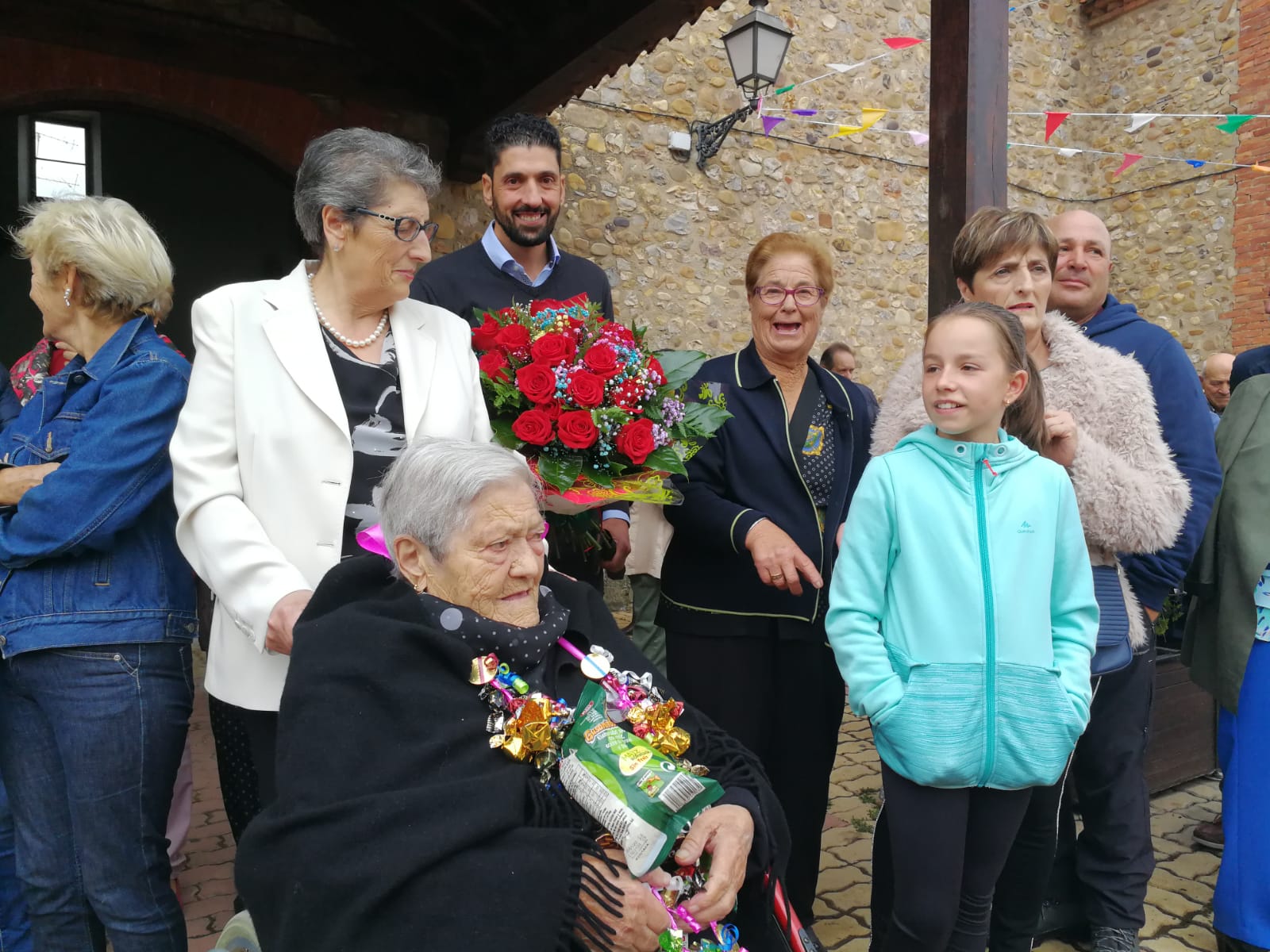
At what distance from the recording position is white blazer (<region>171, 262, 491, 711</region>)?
6.31 ft

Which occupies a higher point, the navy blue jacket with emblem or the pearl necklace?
the pearl necklace

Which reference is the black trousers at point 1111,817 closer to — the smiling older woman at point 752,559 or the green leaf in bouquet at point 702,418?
the smiling older woman at point 752,559

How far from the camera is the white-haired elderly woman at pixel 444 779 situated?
4.79 ft

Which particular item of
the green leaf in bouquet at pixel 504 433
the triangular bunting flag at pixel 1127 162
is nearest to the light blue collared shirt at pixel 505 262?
the green leaf in bouquet at pixel 504 433

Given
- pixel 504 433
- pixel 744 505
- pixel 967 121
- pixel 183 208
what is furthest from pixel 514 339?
pixel 183 208

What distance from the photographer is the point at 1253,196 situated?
9.64 metres

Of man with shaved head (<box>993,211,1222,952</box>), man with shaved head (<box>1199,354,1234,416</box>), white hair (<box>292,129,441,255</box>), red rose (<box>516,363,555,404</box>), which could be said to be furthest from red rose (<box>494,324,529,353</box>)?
man with shaved head (<box>1199,354,1234,416</box>)

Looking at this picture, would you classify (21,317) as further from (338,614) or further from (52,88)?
(338,614)

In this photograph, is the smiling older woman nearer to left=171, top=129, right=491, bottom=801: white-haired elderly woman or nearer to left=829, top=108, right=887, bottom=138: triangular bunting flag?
left=171, top=129, right=491, bottom=801: white-haired elderly woman

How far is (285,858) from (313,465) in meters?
0.82

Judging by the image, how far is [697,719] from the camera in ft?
6.47

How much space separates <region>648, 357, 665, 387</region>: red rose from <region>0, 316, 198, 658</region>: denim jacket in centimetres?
116

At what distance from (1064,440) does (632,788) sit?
59.8 inches

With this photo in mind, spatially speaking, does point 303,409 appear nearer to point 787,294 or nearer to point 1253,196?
point 787,294
